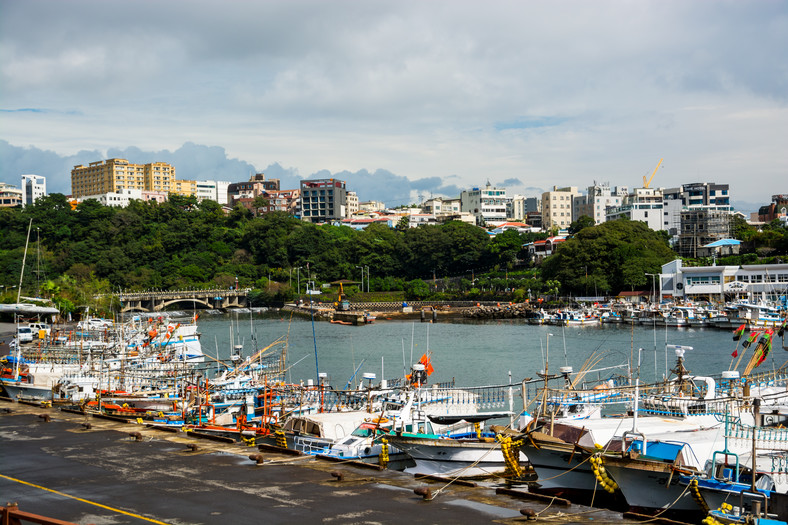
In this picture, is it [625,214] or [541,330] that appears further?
[625,214]

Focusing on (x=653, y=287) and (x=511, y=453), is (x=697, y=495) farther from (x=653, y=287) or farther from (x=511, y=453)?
(x=653, y=287)

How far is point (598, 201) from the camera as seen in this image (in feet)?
386

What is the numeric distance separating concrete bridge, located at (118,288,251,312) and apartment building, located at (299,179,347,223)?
3858 centimetres

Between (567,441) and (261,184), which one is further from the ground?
(261,184)

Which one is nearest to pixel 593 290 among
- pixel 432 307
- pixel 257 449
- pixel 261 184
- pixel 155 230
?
pixel 432 307

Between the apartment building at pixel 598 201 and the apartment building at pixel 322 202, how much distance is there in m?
38.5

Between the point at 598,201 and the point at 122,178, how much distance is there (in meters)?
80.8

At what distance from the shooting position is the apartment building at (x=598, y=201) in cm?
11750

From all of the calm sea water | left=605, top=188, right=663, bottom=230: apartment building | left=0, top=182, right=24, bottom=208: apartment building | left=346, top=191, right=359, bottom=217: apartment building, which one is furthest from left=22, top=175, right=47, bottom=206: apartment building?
left=605, top=188, right=663, bottom=230: apartment building

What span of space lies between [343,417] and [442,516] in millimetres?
7630

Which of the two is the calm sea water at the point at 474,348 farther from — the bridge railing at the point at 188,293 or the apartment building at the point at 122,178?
the apartment building at the point at 122,178

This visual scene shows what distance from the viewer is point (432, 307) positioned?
8156 centimetres

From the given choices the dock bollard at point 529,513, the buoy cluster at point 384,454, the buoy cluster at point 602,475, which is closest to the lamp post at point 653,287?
the buoy cluster at point 384,454

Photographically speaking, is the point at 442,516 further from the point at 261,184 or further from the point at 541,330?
the point at 261,184
